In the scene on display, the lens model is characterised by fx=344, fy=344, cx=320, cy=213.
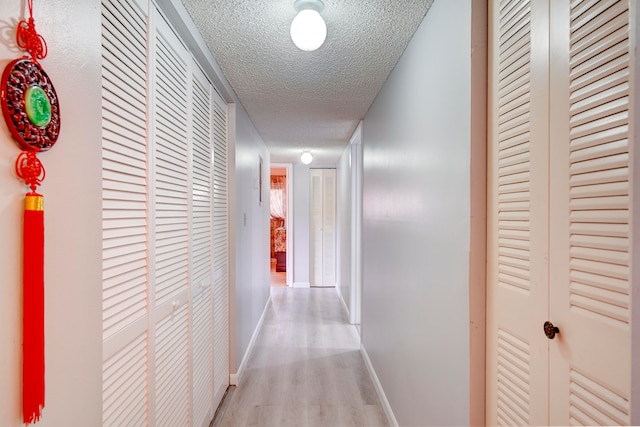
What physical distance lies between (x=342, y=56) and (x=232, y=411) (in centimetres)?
237

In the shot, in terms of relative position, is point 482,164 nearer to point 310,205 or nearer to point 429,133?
point 429,133

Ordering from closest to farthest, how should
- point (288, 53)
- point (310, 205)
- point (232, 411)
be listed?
point (288, 53) < point (232, 411) < point (310, 205)

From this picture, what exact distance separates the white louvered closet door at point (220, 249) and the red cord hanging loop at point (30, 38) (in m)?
1.59

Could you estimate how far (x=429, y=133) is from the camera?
→ 1.52m

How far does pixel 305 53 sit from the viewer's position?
191 cm

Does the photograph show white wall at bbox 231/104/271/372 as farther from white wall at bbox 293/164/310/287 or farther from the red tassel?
the red tassel

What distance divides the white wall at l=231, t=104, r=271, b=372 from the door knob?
2.17 m

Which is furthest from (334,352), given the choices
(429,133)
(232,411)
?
(429,133)

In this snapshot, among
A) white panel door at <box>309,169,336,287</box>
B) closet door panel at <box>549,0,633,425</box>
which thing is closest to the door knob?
closet door panel at <box>549,0,633,425</box>

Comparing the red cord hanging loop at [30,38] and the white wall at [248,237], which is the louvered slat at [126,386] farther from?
the white wall at [248,237]

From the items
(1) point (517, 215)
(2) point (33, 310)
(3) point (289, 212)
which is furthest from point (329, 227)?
(2) point (33, 310)

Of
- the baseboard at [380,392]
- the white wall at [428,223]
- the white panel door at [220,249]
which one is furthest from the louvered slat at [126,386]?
the baseboard at [380,392]

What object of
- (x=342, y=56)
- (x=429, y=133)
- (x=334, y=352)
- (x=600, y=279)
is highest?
(x=342, y=56)

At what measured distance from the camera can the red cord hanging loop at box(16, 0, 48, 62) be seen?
2.05 ft
